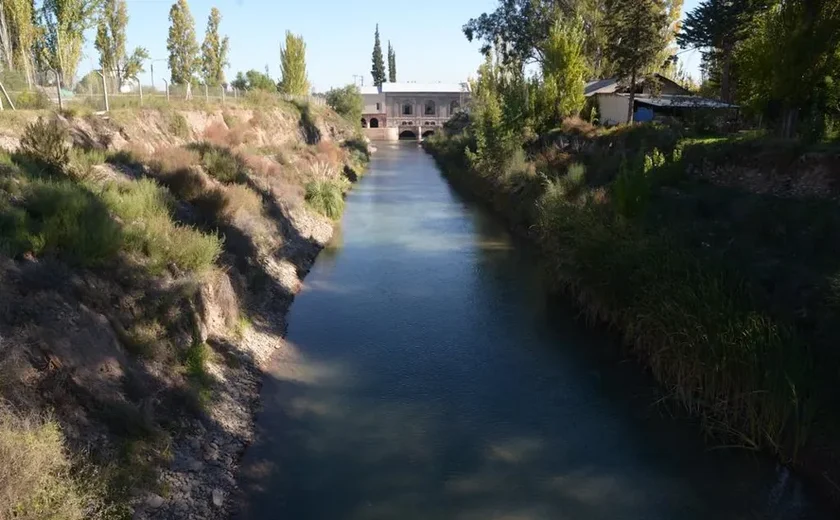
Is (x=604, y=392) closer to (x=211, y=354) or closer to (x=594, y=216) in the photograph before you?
(x=594, y=216)

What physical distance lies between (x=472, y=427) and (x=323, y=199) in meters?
19.0

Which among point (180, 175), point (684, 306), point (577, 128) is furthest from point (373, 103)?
point (684, 306)

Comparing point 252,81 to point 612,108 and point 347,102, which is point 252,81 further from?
point 612,108

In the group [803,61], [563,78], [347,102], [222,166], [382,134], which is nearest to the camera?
[803,61]

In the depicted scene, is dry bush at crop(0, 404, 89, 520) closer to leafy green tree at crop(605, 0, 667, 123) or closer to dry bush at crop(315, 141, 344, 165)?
leafy green tree at crop(605, 0, 667, 123)

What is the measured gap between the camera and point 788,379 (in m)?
8.79

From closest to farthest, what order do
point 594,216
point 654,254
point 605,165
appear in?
point 654,254, point 594,216, point 605,165

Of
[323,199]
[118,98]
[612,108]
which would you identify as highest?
[118,98]

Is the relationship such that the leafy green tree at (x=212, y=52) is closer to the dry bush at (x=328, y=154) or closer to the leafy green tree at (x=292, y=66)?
the leafy green tree at (x=292, y=66)

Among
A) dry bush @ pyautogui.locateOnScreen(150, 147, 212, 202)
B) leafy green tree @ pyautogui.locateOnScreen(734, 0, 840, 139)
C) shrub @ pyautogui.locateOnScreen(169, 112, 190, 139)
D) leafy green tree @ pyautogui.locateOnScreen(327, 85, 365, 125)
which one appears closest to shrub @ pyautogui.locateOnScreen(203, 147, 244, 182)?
dry bush @ pyautogui.locateOnScreen(150, 147, 212, 202)

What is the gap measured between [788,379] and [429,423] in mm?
5658

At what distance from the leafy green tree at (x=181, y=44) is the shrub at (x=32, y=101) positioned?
4800cm

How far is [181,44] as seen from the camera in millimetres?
64812

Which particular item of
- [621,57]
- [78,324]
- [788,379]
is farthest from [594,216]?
[621,57]
